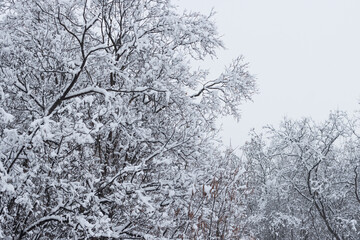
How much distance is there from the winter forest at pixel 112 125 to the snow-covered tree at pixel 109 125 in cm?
3

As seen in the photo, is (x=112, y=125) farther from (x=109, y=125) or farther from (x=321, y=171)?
(x=321, y=171)

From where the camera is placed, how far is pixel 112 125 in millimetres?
4492

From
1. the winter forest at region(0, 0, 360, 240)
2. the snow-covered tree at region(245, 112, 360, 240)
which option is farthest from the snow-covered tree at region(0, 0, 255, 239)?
the snow-covered tree at region(245, 112, 360, 240)

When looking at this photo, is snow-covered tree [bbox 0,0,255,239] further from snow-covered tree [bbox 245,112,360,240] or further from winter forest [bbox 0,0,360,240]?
snow-covered tree [bbox 245,112,360,240]

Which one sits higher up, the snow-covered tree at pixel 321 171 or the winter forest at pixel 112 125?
the snow-covered tree at pixel 321 171

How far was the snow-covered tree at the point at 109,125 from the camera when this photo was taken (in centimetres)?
406

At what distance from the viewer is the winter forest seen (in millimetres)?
4089

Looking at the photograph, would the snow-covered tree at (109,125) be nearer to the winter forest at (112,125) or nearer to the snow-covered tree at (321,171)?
the winter forest at (112,125)

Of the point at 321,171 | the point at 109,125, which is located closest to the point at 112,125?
the point at 109,125

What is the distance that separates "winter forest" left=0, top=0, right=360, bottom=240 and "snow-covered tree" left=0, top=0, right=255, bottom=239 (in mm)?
26

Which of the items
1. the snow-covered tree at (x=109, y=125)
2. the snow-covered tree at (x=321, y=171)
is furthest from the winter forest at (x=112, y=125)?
the snow-covered tree at (x=321, y=171)

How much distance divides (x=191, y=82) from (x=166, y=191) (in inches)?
92.2

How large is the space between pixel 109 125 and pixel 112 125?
68cm

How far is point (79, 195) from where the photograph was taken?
4.16 meters
